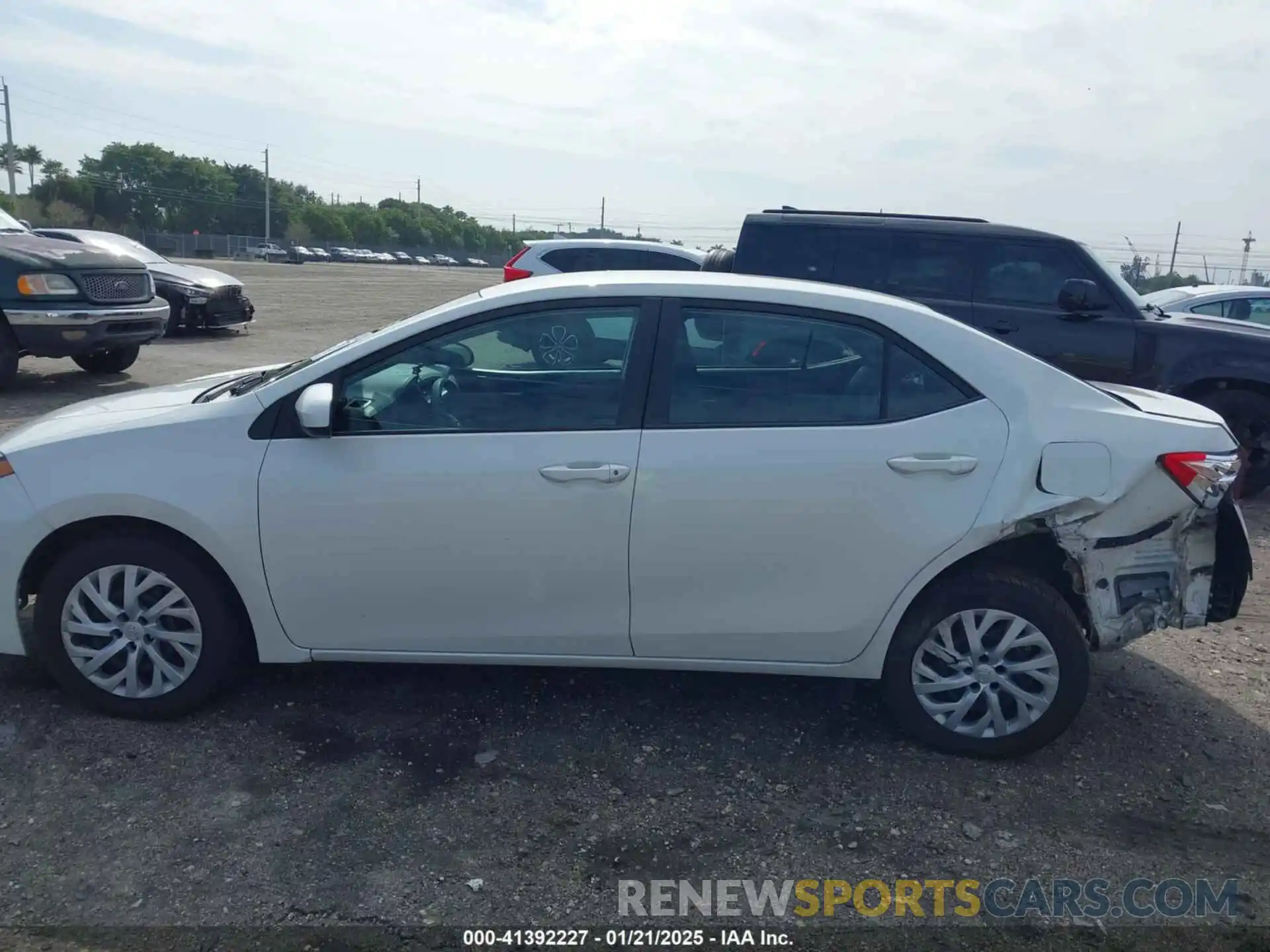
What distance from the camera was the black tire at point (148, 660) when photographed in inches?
151

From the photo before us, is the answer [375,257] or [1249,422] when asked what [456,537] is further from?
[375,257]

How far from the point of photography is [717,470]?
145 inches

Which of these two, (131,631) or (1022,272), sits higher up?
(1022,272)

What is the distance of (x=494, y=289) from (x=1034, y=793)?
2.70 meters

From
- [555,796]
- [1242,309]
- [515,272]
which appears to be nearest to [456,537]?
[555,796]

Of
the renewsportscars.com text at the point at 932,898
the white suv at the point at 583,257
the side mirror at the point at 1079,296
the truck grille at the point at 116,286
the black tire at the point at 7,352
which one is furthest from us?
the white suv at the point at 583,257

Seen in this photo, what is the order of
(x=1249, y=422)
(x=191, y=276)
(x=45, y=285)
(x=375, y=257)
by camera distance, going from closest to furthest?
(x=1249, y=422) → (x=45, y=285) → (x=191, y=276) → (x=375, y=257)

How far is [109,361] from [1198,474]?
1144cm

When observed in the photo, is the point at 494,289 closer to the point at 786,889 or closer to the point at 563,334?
the point at 563,334

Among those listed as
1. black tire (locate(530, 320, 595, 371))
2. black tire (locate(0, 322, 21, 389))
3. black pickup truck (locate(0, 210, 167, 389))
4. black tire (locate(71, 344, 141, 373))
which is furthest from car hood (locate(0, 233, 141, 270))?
black tire (locate(530, 320, 595, 371))

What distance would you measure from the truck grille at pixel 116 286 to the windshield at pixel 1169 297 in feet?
33.7

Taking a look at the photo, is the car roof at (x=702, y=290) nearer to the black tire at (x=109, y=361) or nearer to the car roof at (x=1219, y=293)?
the car roof at (x=1219, y=293)

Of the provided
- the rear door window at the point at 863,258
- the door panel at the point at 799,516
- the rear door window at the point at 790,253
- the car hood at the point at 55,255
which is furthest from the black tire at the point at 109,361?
the door panel at the point at 799,516

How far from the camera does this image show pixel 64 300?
997cm
